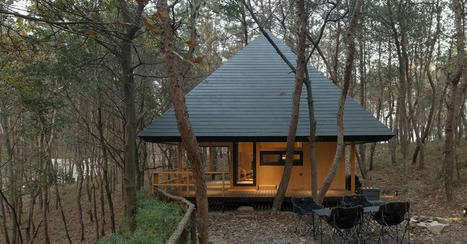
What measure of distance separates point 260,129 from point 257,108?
1153 millimetres

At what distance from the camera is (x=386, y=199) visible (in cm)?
1062

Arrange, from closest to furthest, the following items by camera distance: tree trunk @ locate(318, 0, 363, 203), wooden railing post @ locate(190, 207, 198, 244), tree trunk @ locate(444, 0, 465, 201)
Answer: wooden railing post @ locate(190, 207, 198, 244)
tree trunk @ locate(318, 0, 363, 203)
tree trunk @ locate(444, 0, 465, 201)

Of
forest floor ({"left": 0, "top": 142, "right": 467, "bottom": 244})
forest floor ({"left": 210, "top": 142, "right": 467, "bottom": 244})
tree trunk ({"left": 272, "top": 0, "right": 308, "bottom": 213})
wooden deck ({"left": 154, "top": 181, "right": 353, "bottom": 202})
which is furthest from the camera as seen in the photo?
Answer: wooden deck ({"left": 154, "top": 181, "right": 353, "bottom": 202})

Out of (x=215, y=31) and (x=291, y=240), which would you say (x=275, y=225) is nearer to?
(x=291, y=240)

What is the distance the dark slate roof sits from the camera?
10.0m

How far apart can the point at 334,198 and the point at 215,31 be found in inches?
630

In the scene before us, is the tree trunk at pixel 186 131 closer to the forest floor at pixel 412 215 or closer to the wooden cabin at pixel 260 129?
the forest floor at pixel 412 215

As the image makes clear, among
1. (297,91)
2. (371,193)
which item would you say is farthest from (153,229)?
(371,193)

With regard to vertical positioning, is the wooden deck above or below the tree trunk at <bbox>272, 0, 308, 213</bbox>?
below

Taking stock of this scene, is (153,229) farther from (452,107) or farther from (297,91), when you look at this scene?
(452,107)

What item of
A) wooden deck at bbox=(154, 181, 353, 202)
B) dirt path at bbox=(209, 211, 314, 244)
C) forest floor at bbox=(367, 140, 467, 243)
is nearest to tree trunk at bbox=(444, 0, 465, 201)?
forest floor at bbox=(367, 140, 467, 243)

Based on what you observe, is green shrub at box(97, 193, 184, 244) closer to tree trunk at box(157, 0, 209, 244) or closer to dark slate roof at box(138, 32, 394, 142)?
tree trunk at box(157, 0, 209, 244)

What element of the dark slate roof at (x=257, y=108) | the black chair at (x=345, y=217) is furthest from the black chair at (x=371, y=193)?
the black chair at (x=345, y=217)

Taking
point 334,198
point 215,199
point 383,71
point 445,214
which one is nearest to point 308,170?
point 334,198
